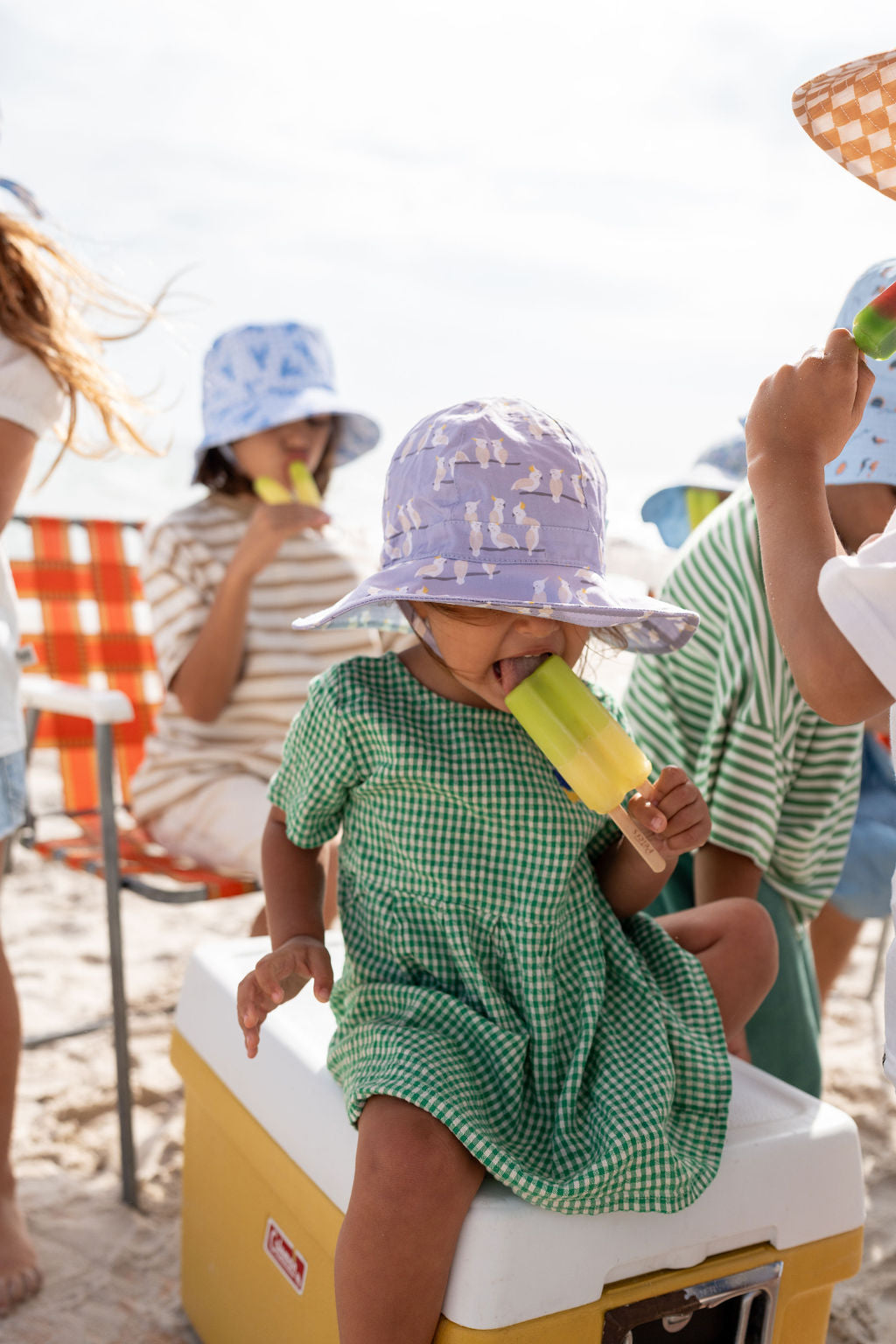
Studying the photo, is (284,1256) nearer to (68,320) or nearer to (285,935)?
(285,935)

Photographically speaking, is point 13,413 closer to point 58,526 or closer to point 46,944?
point 58,526

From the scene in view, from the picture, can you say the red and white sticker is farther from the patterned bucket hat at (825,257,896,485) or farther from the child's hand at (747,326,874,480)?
the patterned bucket hat at (825,257,896,485)

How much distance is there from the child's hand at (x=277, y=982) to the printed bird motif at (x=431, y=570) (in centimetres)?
43

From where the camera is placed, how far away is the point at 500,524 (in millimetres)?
1255

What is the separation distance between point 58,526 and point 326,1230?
7.43 feet

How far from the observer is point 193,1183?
1.65 metres

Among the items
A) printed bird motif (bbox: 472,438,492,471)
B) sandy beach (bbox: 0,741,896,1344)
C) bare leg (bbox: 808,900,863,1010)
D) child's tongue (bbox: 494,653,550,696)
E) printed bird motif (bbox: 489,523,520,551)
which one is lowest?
sandy beach (bbox: 0,741,896,1344)

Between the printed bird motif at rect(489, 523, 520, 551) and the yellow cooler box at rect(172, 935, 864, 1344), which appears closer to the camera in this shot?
the yellow cooler box at rect(172, 935, 864, 1344)

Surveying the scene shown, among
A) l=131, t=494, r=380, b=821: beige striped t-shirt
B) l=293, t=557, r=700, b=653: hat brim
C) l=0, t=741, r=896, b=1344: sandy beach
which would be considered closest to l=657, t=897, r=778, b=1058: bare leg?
l=293, t=557, r=700, b=653: hat brim

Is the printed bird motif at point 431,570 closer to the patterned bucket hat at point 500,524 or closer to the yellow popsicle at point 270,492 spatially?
the patterned bucket hat at point 500,524

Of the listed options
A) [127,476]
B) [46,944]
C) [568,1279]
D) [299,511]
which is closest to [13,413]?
[299,511]

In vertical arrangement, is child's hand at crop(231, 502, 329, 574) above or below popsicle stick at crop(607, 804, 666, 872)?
above

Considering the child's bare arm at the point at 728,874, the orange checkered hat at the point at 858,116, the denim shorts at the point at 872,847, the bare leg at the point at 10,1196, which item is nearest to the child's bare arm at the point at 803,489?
the orange checkered hat at the point at 858,116

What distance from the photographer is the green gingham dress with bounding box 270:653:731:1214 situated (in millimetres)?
1218
